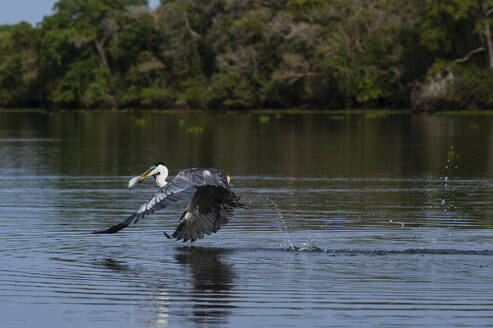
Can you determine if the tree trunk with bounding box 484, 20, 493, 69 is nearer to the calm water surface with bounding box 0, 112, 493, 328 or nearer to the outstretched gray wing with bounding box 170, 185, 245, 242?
the calm water surface with bounding box 0, 112, 493, 328

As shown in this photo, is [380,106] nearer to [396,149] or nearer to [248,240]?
[396,149]

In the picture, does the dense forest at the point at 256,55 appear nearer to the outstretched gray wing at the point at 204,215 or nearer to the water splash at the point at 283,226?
the water splash at the point at 283,226

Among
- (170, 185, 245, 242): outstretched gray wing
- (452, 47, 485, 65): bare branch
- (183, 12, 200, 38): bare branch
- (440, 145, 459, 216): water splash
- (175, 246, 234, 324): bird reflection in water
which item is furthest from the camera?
(183, 12, 200, 38): bare branch

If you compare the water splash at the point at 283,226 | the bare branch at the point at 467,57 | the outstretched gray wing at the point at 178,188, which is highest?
the bare branch at the point at 467,57

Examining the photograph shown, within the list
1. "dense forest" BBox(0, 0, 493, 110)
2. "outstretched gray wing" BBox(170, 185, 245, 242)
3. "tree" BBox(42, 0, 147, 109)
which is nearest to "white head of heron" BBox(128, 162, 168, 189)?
"outstretched gray wing" BBox(170, 185, 245, 242)

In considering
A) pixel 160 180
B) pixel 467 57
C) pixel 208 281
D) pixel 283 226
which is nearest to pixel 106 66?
pixel 467 57

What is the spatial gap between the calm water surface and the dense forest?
46037 millimetres

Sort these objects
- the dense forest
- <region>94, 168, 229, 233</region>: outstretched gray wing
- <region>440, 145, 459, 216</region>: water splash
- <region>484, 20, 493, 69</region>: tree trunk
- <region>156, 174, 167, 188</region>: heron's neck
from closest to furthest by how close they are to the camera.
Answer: <region>94, 168, 229, 233</region>: outstretched gray wing
<region>156, 174, 167, 188</region>: heron's neck
<region>440, 145, 459, 216</region>: water splash
<region>484, 20, 493, 69</region>: tree trunk
the dense forest

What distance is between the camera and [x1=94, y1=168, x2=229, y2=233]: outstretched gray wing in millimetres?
11500

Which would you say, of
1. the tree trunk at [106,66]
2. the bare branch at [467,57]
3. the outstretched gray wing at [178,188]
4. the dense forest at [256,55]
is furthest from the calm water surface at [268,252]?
the tree trunk at [106,66]

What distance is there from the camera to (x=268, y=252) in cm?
1299

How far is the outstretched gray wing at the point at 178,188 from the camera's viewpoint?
11500 mm

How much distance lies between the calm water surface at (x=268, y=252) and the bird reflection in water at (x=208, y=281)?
0.08 feet

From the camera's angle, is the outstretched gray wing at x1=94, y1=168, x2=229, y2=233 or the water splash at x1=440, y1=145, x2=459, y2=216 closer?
the outstretched gray wing at x1=94, y1=168, x2=229, y2=233
